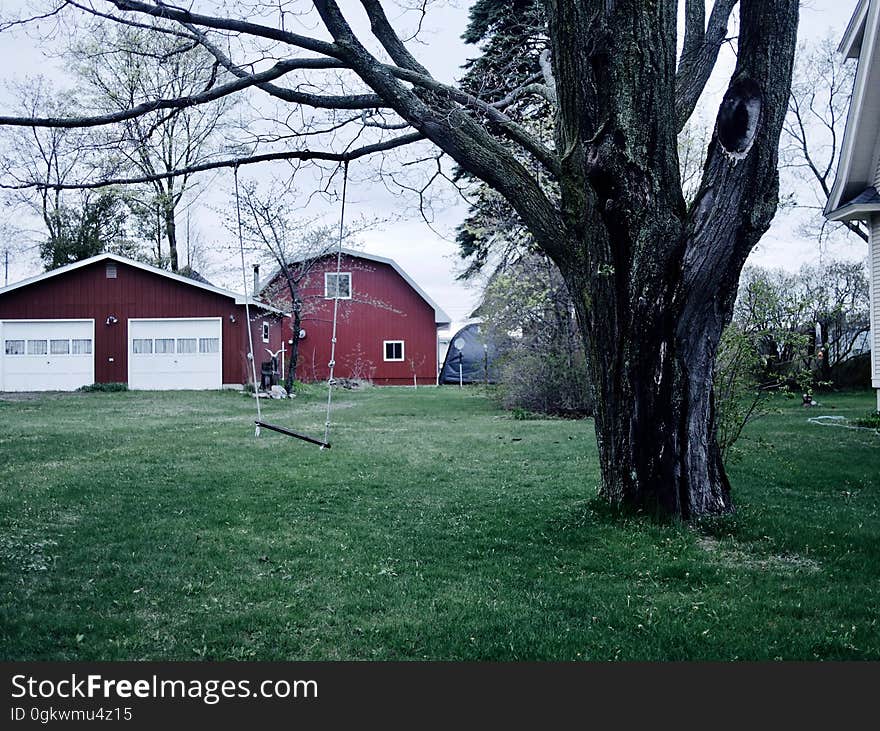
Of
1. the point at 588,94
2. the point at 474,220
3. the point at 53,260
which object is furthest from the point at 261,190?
the point at 588,94

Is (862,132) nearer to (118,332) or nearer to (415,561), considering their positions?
(415,561)

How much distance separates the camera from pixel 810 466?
9586 millimetres

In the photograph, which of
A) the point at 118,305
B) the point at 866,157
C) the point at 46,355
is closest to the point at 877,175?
the point at 866,157

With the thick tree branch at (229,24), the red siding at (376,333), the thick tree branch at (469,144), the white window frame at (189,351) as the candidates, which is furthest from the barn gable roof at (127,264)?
the thick tree branch at (469,144)

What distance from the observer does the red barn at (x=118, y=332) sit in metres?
28.0

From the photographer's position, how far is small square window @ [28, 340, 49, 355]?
28156 millimetres

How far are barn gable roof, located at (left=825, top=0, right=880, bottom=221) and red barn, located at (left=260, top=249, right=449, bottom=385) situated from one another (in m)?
22.4

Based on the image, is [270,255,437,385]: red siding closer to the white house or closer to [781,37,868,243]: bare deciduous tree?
[781,37,868,243]: bare deciduous tree

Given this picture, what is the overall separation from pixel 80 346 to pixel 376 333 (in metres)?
12.7

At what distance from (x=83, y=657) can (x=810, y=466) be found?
28.2 ft

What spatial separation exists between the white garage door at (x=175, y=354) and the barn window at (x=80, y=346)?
1.47 meters

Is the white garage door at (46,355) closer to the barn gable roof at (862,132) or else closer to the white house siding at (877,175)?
the barn gable roof at (862,132)

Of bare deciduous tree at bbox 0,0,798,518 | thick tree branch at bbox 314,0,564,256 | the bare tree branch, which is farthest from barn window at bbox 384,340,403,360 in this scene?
thick tree branch at bbox 314,0,564,256

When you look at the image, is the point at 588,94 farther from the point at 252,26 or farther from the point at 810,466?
the point at 810,466
